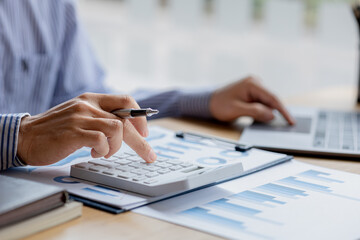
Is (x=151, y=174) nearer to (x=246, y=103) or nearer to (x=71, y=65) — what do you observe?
(x=246, y=103)

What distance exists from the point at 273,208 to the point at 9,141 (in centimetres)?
39

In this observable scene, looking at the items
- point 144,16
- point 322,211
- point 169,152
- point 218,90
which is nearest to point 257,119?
point 218,90

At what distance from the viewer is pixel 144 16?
2678 mm

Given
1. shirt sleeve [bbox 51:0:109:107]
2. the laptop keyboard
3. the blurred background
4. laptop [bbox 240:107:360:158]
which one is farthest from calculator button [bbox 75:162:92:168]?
the blurred background

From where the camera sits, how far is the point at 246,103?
116cm

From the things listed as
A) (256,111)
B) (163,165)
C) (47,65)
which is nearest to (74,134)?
(163,165)

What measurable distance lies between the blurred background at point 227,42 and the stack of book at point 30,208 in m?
1.65

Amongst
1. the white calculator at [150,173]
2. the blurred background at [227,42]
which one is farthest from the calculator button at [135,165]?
the blurred background at [227,42]

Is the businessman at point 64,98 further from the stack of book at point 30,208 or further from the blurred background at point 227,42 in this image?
the blurred background at point 227,42

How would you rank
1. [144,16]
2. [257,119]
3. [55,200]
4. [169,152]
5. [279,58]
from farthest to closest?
[144,16] < [279,58] < [257,119] < [169,152] < [55,200]

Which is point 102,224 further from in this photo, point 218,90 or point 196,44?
point 196,44

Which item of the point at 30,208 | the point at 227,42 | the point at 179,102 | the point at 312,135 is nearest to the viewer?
the point at 30,208

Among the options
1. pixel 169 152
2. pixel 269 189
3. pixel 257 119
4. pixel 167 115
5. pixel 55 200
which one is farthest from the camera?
pixel 167 115

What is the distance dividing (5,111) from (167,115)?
39 cm
